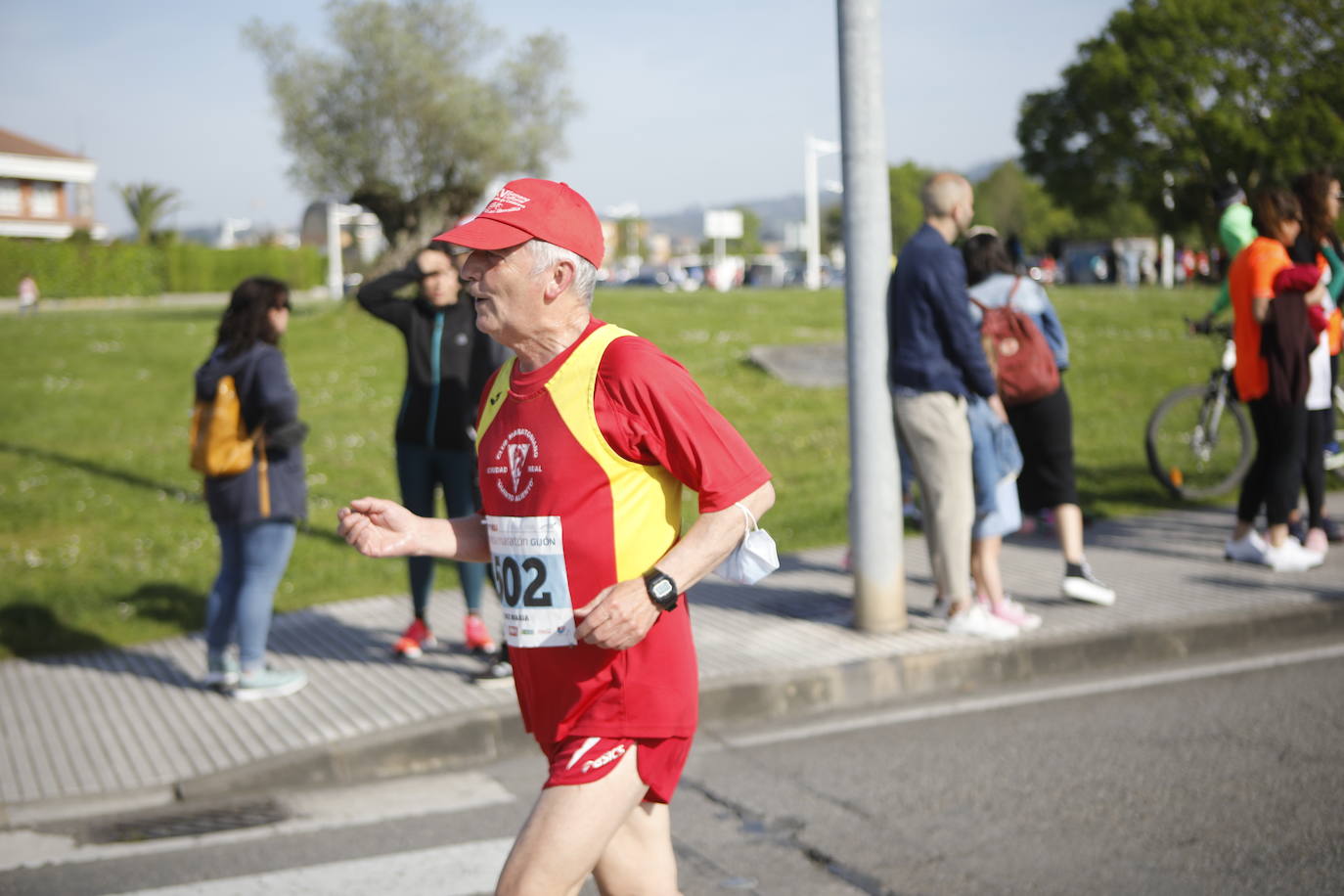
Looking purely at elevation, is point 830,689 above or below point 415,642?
below

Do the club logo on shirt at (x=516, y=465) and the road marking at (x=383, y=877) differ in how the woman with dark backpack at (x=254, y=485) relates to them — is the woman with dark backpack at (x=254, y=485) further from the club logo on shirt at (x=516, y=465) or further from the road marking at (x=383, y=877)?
the club logo on shirt at (x=516, y=465)

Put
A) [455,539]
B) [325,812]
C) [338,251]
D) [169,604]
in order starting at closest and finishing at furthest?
[455,539], [325,812], [169,604], [338,251]

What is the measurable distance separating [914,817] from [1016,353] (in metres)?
3.13

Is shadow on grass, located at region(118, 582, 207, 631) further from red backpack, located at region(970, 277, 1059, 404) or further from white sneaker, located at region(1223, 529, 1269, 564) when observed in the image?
white sneaker, located at region(1223, 529, 1269, 564)

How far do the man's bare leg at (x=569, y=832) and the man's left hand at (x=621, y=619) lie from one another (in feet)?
1.00

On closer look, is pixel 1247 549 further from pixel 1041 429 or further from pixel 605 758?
pixel 605 758

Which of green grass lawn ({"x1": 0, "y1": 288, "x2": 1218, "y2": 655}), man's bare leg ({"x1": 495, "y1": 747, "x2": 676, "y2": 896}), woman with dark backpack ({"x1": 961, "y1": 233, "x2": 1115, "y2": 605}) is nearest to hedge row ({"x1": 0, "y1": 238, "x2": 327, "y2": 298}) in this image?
green grass lawn ({"x1": 0, "y1": 288, "x2": 1218, "y2": 655})

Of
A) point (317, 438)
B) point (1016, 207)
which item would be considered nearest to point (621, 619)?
point (317, 438)

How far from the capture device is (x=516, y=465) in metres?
2.88

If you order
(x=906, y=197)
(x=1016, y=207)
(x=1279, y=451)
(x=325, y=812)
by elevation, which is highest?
(x=906, y=197)

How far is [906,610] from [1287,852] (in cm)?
318

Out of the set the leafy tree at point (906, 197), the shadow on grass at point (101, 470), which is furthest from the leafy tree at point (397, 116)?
the leafy tree at point (906, 197)

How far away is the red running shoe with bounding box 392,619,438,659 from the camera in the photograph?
22.2 ft

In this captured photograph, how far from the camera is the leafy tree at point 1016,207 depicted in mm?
109688
